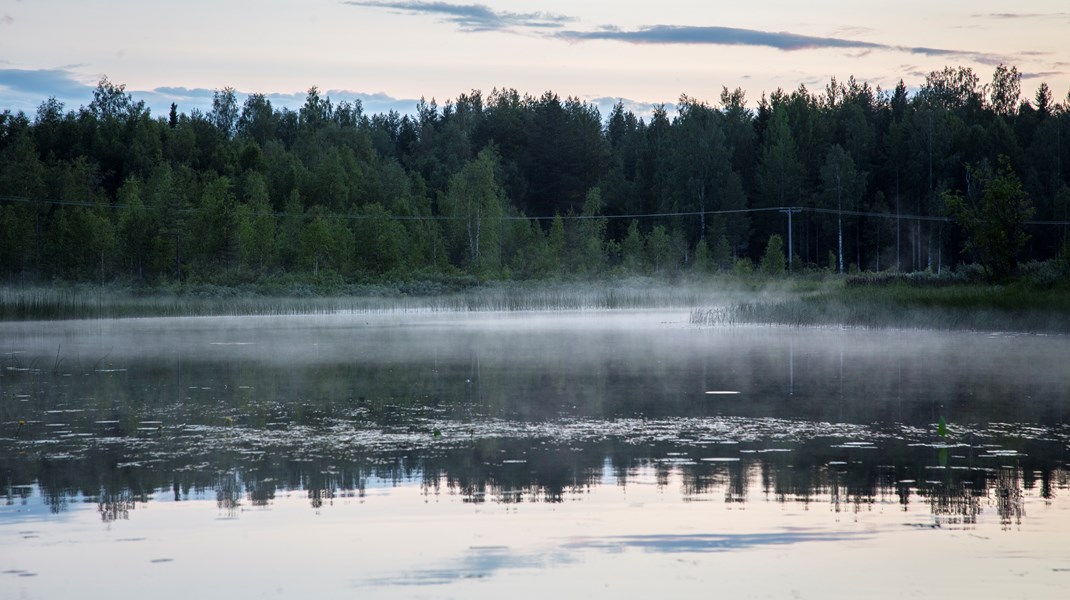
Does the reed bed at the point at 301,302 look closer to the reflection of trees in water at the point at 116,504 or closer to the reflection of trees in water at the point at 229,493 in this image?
the reflection of trees in water at the point at 229,493

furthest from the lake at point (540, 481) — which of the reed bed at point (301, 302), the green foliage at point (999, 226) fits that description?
the reed bed at point (301, 302)

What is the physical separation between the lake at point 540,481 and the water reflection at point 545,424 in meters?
0.07

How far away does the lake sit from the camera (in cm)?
816

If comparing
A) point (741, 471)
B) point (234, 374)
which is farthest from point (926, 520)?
point (234, 374)

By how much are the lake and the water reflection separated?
0.07 meters

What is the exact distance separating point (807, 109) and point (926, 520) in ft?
378

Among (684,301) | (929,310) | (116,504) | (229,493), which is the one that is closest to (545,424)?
(229,493)

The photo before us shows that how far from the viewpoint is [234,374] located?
24.0 meters

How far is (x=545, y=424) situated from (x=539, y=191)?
11109 cm

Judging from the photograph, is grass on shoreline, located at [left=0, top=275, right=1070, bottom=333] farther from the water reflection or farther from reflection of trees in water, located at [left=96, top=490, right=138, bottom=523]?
reflection of trees in water, located at [left=96, top=490, right=138, bottom=523]

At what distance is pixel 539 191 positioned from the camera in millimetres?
126125

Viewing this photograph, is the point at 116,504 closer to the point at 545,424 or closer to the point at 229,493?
the point at 229,493

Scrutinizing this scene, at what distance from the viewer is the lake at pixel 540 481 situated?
8.16m

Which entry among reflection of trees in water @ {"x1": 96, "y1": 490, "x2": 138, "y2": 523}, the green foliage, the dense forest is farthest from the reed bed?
reflection of trees in water @ {"x1": 96, "y1": 490, "x2": 138, "y2": 523}
